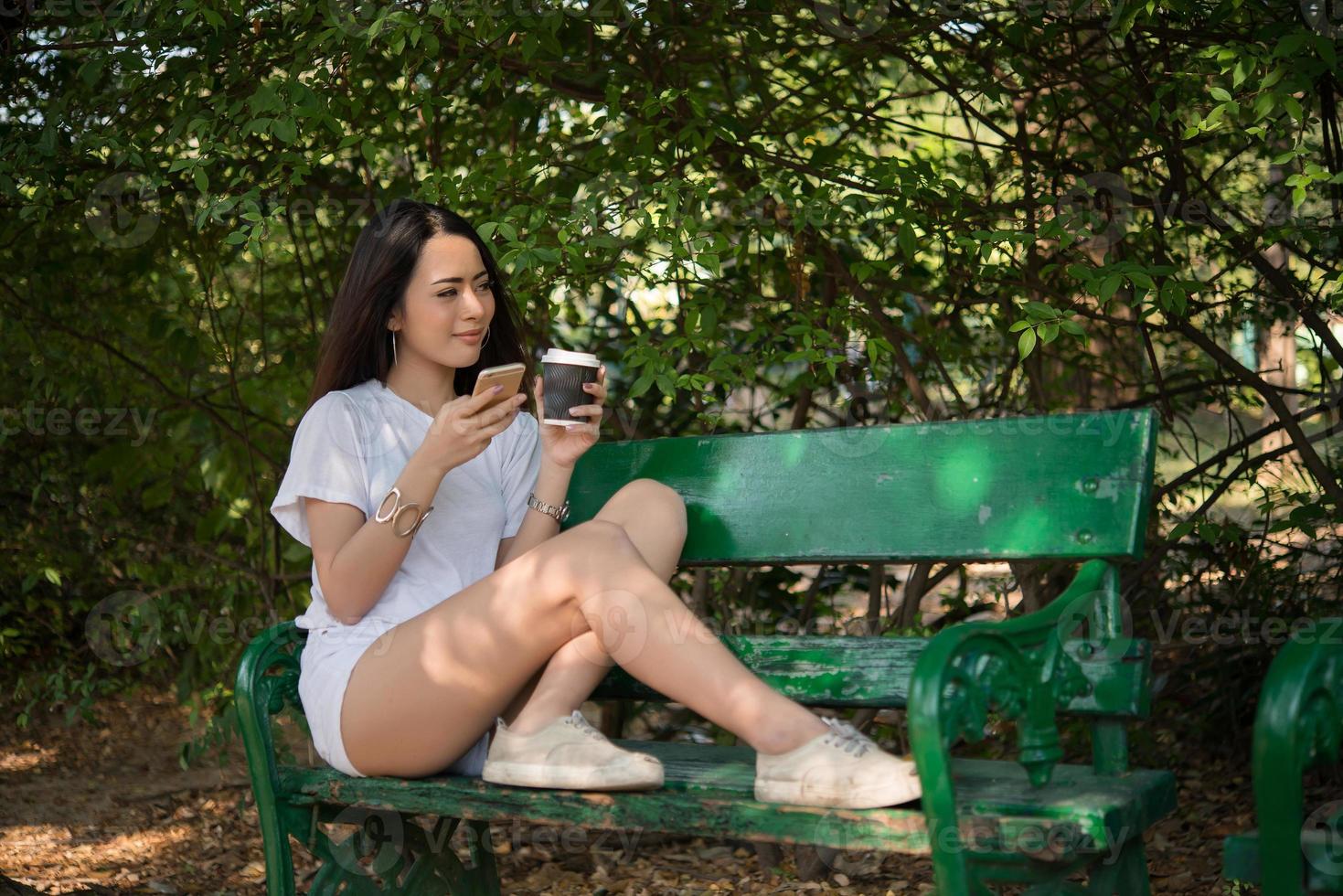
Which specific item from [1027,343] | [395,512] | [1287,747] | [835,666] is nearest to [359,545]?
[395,512]

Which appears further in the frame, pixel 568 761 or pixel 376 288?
pixel 376 288

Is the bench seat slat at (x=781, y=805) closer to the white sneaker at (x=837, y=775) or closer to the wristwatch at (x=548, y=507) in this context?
the white sneaker at (x=837, y=775)

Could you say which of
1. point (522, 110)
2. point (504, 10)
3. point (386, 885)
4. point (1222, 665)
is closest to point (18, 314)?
point (522, 110)

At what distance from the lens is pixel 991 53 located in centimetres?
353

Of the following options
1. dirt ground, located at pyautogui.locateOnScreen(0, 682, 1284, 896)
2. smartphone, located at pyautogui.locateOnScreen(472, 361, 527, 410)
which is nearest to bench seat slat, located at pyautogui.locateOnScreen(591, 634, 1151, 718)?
smartphone, located at pyautogui.locateOnScreen(472, 361, 527, 410)

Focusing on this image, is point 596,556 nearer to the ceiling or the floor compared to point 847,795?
nearer to the ceiling

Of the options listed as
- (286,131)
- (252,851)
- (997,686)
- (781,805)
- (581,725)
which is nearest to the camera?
(997,686)

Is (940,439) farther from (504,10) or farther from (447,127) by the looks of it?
(447,127)

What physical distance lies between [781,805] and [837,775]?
107 millimetres

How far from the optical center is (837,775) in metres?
2.05

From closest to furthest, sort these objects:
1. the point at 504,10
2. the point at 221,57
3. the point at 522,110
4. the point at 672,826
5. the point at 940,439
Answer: the point at 672,826 < the point at 940,439 < the point at 504,10 < the point at 221,57 < the point at 522,110

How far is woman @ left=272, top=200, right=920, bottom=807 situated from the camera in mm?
2223

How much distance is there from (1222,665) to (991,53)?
6.17ft

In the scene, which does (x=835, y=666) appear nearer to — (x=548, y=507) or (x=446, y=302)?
(x=548, y=507)
